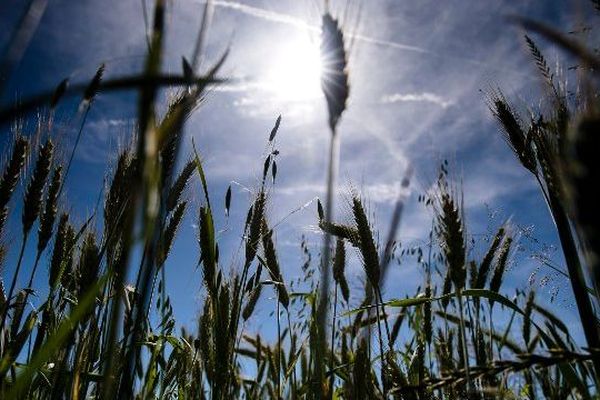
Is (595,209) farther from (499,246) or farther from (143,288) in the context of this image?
(499,246)

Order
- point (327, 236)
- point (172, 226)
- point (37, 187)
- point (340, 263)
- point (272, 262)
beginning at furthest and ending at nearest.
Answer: point (340, 263), point (272, 262), point (172, 226), point (37, 187), point (327, 236)

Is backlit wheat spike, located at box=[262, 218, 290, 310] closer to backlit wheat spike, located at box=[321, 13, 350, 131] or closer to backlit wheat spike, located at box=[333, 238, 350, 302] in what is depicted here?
backlit wheat spike, located at box=[333, 238, 350, 302]

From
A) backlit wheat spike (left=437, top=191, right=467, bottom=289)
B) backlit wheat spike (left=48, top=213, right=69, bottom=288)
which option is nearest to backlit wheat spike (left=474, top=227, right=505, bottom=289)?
backlit wheat spike (left=437, top=191, right=467, bottom=289)

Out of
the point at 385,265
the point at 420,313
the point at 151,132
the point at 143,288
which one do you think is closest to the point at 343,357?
the point at 420,313

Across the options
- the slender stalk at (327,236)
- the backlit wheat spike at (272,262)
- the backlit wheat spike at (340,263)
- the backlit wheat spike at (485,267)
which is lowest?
the slender stalk at (327,236)

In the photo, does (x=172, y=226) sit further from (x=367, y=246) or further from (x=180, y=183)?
(x=367, y=246)

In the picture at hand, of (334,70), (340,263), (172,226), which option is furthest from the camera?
(340,263)

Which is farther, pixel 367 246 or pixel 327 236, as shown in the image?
pixel 367 246

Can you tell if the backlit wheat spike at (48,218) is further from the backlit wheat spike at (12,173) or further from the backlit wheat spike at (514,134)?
the backlit wheat spike at (514,134)

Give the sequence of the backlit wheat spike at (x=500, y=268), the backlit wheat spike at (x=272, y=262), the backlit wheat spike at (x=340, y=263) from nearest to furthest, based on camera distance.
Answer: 1. the backlit wheat spike at (x=500, y=268)
2. the backlit wheat spike at (x=272, y=262)
3. the backlit wheat spike at (x=340, y=263)

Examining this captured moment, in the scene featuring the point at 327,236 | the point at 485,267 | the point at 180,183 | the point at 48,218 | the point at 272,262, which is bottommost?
the point at 327,236

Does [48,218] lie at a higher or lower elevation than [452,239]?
higher

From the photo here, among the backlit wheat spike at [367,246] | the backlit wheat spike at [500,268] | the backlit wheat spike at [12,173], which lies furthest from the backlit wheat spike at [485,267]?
the backlit wheat spike at [12,173]

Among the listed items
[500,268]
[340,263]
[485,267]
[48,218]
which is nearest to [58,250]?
[48,218]
